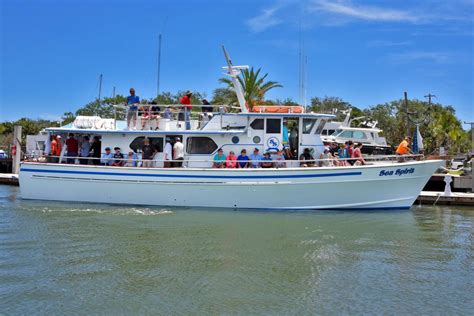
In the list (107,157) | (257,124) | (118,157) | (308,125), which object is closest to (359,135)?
(308,125)

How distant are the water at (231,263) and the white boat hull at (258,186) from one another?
0.89 meters

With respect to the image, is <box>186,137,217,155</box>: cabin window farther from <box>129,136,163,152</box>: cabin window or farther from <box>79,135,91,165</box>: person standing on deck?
Result: <box>79,135,91,165</box>: person standing on deck

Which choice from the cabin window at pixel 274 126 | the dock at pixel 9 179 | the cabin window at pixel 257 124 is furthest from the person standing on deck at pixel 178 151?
the dock at pixel 9 179

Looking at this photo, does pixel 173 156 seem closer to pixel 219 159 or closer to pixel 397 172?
pixel 219 159

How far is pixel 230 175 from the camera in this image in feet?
53.7

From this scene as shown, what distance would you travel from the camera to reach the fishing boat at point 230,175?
1622 cm

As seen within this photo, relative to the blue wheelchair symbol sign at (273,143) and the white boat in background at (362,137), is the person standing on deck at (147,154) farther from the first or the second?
the white boat in background at (362,137)

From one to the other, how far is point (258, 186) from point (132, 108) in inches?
211

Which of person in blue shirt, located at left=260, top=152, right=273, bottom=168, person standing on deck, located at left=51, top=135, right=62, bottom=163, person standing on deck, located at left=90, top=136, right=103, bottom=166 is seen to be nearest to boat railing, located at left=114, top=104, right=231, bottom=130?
person standing on deck, located at left=90, top=136, right=103, bottom=166

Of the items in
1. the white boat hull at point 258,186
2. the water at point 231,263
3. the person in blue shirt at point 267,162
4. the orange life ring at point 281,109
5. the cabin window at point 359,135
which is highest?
the orange life ring at point 281,109

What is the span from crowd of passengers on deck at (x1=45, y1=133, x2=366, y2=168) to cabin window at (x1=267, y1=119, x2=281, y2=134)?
656 mm

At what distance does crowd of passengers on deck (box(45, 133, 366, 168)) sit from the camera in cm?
1664

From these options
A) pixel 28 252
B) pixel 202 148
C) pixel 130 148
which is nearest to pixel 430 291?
pixel 28 252

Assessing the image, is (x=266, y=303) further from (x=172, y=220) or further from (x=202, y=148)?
(x=202, y=148)
